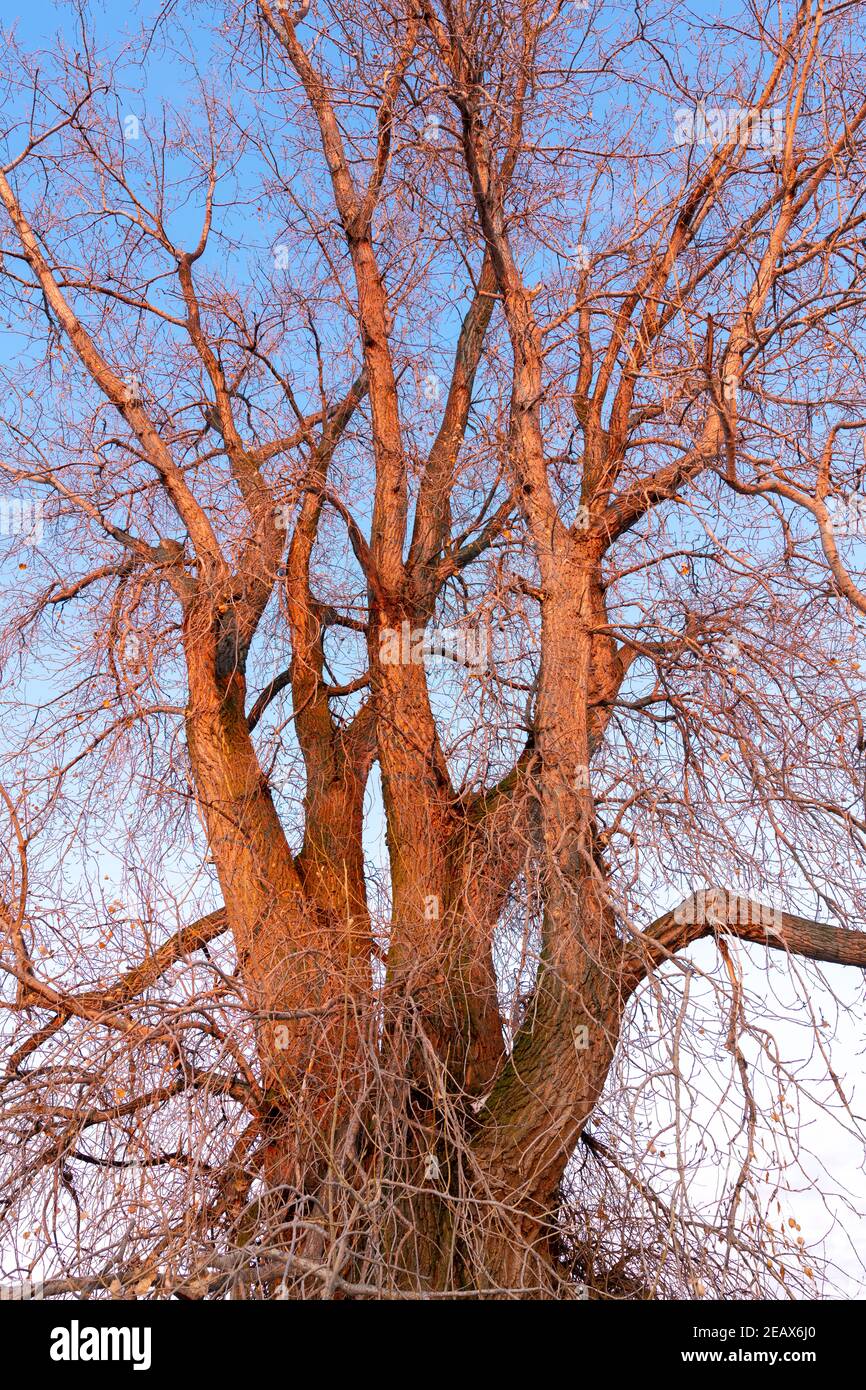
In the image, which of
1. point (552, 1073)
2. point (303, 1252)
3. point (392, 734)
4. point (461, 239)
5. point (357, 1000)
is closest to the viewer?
point (303, 1252)

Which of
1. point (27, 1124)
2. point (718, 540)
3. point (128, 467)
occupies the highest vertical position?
point (128, 467)

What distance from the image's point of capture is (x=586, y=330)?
6.77 metres

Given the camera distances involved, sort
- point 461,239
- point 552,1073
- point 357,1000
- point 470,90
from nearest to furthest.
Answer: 1. point 357,1000
2. point 552,1073
3. point 470,90
4. point 461,239

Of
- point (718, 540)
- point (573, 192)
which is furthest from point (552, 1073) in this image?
point (573, 192)

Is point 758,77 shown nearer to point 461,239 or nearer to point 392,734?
point 461,239

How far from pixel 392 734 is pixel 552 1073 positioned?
202cm

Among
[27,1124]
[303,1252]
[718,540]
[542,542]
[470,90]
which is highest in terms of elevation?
[470,90]

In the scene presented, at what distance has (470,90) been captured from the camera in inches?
249

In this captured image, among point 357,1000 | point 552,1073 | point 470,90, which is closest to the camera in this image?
point 357,1000

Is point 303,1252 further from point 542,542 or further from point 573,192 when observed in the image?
point 573,192

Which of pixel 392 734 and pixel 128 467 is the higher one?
pixel 128 467

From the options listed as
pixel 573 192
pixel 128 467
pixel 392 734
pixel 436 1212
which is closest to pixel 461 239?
pixel 573 192

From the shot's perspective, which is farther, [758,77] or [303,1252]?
[758,77]

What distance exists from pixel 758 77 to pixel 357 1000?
4900 millimetres
